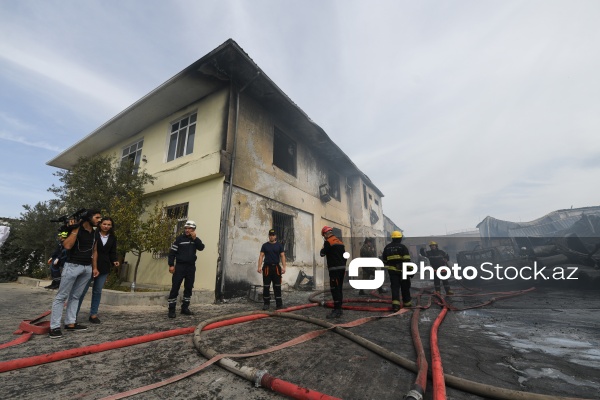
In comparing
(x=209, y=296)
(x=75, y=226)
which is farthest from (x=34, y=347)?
(x=209, y=296)

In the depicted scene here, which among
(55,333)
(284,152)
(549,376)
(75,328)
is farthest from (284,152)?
(549,376)

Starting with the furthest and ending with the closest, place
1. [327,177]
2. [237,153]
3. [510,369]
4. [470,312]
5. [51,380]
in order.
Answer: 1. [327,177]
2. [237,153]
3. [470,312]
4. [510,369]
5. [51,380]

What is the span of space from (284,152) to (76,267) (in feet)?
24.9

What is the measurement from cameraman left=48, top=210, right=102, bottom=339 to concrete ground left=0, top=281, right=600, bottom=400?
0.34 m

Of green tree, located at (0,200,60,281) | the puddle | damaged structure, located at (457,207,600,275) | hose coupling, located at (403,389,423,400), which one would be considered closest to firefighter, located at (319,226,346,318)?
the puddle

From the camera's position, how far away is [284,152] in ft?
33.0

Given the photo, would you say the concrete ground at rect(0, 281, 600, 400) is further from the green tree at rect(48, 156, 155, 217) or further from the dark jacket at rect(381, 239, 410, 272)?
the green tree at rect(48, 156, 155, 217)

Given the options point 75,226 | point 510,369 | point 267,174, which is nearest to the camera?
point 510,369

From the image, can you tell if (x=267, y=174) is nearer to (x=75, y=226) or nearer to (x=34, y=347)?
(x=75, y=226)

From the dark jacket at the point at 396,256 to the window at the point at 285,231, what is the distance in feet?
13.4

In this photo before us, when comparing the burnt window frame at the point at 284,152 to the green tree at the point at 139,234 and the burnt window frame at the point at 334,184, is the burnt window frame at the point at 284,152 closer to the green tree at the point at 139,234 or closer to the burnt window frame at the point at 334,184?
the burnt window frame at the point at 334,184

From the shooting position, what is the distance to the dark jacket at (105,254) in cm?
379

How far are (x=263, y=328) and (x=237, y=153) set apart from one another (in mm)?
5124

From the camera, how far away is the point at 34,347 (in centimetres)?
Answer: 263
